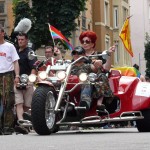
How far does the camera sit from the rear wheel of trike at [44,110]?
38.3 ft

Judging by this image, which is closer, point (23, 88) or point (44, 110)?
point (44, 110)

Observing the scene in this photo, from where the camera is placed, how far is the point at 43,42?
42281 mm

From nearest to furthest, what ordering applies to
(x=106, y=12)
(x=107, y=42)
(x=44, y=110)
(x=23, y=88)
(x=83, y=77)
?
(x=44, y=110), (x=83, y=77), (x=23, y=88), (x=106, y=12), (x=107, y=42)

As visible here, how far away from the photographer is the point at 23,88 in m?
13.8

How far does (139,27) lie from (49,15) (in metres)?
42.7

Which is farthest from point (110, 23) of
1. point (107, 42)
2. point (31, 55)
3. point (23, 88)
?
Answer: point (31, 55)

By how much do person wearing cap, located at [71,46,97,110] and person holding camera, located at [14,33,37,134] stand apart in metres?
1.08

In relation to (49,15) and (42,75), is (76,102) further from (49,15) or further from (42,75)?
(49,15)

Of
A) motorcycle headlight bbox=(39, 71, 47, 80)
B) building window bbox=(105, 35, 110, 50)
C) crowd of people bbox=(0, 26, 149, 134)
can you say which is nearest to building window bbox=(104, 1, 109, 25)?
building window bbox=(105, 35, 110, 50)

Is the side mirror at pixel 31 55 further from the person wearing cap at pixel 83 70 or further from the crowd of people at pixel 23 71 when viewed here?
the person wearing cap at pixel 83 70

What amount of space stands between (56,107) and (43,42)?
3035cm

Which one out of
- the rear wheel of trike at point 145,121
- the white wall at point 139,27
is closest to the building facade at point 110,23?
the white wall at point 139,27

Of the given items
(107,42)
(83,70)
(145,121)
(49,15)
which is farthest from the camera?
(107,42)

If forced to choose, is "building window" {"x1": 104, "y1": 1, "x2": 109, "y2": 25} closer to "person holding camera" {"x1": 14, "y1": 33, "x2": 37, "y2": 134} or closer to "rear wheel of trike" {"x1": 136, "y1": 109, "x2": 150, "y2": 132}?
"person holding camera" {"x1": 14, "y1": 33, "x2": 37, "y2": 134}
